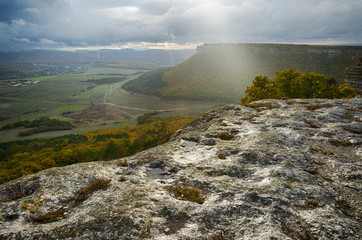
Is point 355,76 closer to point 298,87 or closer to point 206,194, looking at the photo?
point 298,87

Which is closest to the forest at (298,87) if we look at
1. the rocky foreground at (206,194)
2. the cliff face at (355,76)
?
the cliff face at (355,76)

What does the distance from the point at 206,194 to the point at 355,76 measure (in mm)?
67026

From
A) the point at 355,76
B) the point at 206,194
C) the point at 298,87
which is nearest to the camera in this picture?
the point at 206,194

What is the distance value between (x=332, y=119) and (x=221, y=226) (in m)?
15.8

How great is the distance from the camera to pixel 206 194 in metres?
7.54

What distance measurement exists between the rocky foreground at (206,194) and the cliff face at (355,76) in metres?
54.2

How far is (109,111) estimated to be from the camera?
19100cm

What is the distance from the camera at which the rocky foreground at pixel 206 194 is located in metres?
5.68

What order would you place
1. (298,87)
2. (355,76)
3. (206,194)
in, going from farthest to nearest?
(355,76), (298,87), (206,194)

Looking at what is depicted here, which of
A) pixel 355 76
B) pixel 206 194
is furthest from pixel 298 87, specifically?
pixel 206 194

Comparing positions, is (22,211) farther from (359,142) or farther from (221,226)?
(359,142)

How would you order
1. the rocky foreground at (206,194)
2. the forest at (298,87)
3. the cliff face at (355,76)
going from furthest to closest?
the cliff face at (355,76)
the forest at (298,87)
the rocky foreground at (206,194)

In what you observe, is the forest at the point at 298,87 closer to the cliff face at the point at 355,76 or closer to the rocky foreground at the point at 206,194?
the cliff face at the point at 355,76

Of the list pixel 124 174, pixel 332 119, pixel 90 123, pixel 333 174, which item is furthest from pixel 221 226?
pixel 90 123
